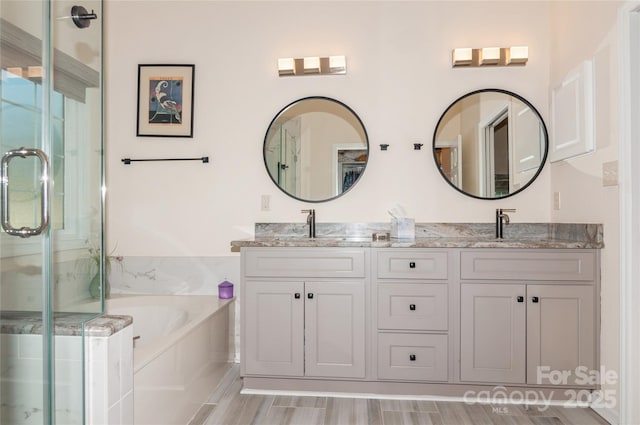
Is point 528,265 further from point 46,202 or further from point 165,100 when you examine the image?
point 165,100

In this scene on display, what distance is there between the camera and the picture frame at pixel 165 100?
2811 millimetres

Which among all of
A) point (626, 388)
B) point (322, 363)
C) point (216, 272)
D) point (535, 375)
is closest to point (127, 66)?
point (216, 272)

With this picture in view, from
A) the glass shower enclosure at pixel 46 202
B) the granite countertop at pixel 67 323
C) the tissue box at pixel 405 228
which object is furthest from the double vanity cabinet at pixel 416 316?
the glass shower enclosure at pixel 46 202

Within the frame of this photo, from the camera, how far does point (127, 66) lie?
2.87 meters

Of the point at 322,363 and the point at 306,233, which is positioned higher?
the point at 306,233

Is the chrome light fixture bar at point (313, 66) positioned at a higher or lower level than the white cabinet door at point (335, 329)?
higher

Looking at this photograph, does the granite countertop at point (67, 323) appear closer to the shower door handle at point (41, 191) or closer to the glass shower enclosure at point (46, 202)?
the glass shower enclosure at point (46, 202)

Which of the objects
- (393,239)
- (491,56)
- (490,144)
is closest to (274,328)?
(393,239)

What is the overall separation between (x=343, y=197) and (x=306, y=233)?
1.21 ft

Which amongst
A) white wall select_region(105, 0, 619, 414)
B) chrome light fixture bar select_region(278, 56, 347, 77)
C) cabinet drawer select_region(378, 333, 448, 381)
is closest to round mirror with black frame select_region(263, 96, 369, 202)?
white wall select_region(105, 0, 619, 414)

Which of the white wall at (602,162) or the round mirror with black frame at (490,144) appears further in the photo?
the round mirror with black frame at (490,144)

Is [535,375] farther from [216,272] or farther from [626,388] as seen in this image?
[216,272]

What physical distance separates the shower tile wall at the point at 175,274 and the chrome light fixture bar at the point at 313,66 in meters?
1.40

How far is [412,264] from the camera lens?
7.24 ft
